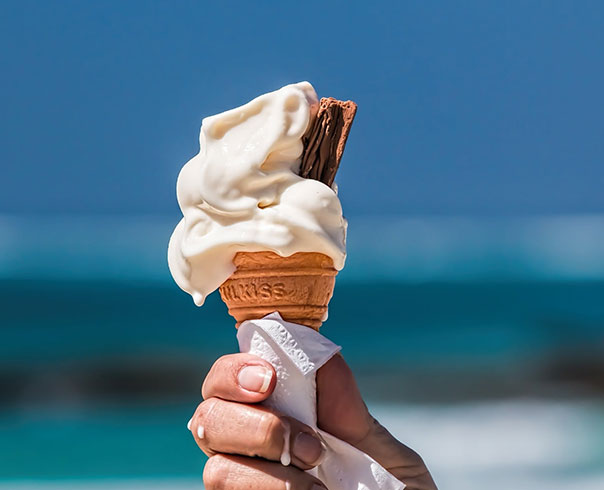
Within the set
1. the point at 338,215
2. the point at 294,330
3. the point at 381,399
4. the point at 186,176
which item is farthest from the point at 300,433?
the point at 381,399

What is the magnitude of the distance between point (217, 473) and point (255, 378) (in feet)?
0.61

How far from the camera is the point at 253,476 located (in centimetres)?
135

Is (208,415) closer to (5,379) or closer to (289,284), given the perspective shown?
(289,284)

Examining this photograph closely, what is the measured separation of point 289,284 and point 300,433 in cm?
29

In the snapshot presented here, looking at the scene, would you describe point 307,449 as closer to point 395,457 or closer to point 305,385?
point 305,385

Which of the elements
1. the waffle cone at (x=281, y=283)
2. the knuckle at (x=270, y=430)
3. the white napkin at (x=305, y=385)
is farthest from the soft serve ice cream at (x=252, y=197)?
the knuckle at (x=270, y=430)

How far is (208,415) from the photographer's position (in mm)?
1425

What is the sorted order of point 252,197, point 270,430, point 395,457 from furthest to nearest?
point 395,457 → point 252,197 → point 270,430

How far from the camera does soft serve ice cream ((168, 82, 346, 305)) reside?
1.42m

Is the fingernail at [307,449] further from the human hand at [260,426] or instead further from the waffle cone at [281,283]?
the waffle cone at [281,283]

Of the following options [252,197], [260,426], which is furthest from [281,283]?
[260,426]

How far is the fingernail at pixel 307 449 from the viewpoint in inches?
53.2

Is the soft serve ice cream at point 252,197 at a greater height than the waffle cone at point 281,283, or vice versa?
the soft serve ice cream at point 252,197

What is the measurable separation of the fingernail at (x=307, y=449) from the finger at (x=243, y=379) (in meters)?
0.10
